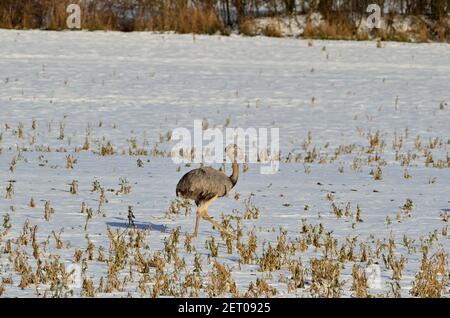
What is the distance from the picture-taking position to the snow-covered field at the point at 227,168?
8.80 m

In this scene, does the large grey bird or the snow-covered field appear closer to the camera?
the snow-covered field

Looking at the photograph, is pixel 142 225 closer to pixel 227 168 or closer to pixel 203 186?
pixel 203 186

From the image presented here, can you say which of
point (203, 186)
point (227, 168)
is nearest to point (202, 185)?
point (203, 186)

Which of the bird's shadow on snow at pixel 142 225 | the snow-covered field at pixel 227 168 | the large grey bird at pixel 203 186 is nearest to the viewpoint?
the snow-covered field at pixel 227 168

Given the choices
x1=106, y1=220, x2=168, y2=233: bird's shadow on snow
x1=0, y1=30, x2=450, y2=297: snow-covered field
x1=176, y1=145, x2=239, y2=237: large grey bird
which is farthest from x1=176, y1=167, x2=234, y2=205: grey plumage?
x1=106, y1=220, x2=168, y2=233: bird's shadow on snow

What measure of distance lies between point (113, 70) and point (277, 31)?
824 centimetres

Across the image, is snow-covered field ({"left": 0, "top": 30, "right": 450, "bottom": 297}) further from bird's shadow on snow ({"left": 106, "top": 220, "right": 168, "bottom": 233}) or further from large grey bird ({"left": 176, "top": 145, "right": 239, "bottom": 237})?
large grey bird ({"left": 176, "top": 145, "right": 239, "bottom": 237})

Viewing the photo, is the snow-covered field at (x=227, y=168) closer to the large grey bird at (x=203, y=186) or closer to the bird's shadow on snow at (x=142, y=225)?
the bird's shadow on snow at (x=142, y=225)

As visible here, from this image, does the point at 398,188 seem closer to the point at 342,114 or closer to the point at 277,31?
the point at 342,114

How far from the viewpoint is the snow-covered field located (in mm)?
8805

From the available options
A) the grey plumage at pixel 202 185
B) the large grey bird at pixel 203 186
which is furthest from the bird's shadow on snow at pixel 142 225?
the grey plumage at pixel 202 185

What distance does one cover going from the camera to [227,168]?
15938 millimetres

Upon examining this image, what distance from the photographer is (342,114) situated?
74.9 ft

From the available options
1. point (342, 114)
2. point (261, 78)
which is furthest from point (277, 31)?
point (342, 114)
